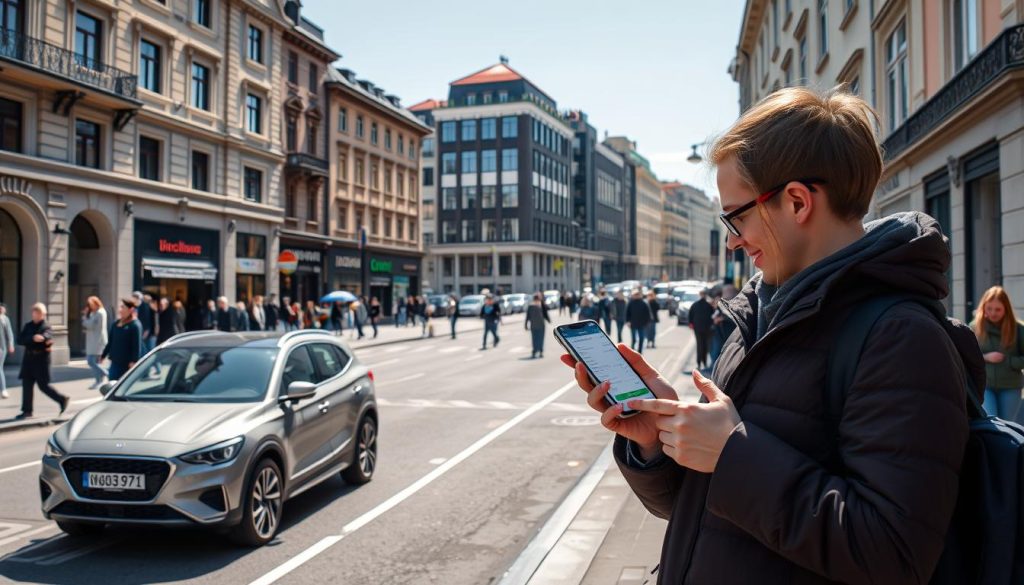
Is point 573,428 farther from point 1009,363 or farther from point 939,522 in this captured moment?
point 939,522

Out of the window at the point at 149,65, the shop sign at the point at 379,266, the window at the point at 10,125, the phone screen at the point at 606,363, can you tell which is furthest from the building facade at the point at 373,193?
the phone screen at the point at 606,363

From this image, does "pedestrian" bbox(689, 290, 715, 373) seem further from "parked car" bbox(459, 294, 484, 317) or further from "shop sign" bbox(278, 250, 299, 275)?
"parked car" bbox(459, 294, 484, 317)

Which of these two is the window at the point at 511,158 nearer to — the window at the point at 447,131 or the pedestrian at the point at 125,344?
the window at the point at 447,131

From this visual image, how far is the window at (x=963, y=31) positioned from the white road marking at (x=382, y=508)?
31.5 ft

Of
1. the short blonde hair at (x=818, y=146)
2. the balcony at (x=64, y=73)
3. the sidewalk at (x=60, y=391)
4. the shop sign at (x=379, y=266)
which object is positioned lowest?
the sidewalk at (x=60, y=391)

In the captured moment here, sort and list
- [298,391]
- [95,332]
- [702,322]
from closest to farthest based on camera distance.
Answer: [298,391]
[95,332]
[702,322]

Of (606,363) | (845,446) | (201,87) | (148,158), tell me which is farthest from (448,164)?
(845,446)

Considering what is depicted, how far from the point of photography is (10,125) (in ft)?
74.7

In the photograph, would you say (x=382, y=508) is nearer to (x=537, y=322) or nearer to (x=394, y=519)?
(x=394, y=519)

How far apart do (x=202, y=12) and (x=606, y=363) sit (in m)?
33.9

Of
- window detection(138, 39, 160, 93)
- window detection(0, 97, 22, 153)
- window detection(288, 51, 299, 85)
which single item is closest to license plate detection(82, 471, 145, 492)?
window detection(0, 97, 22, 153)

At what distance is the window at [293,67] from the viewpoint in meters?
40.2

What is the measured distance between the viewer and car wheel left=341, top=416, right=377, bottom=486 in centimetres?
809

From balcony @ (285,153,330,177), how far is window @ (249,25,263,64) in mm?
5887
